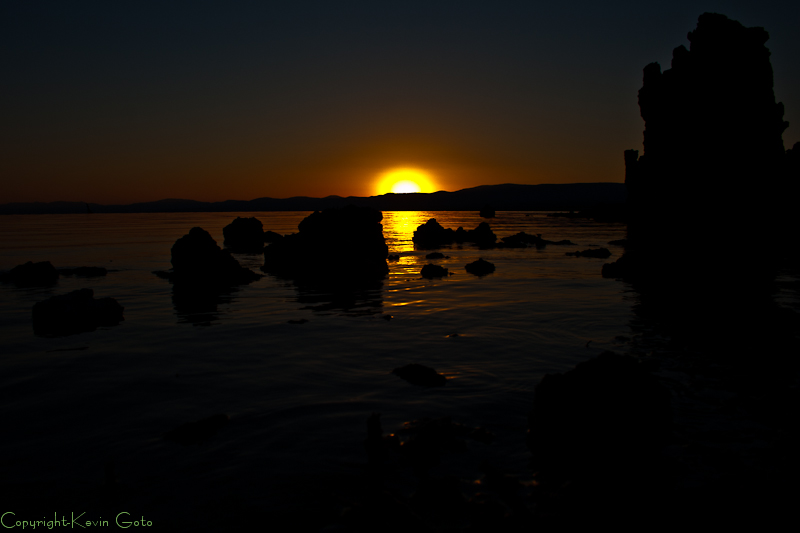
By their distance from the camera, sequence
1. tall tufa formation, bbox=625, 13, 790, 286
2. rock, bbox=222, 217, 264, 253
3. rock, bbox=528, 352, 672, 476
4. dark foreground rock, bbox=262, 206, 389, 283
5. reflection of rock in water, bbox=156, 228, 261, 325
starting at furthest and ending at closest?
rock, bbox=222, 217, 264, 253 → tall tufa formation, bbox=625, 13, 790, 286 → dark foreground rock, bbox=262, 206, 389, 283 → reflection of rock in water, bbox=156, 228, 261, 325 → rock, bbox=528, 352, 672, 476

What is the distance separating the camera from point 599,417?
8242 mm

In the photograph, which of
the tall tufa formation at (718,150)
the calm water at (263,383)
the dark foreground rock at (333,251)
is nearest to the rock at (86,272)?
the calm water at (263,383)

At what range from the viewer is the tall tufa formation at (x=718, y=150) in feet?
141

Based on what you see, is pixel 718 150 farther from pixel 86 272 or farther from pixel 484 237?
pixel 86 272

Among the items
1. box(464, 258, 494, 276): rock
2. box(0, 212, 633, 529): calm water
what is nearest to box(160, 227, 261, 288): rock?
box(0, 212, 633, 529): calm water

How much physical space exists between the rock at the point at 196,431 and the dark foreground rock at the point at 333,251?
25288 millimetres

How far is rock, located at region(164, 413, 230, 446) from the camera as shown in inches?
365

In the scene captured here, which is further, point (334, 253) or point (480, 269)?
point (334, 253)

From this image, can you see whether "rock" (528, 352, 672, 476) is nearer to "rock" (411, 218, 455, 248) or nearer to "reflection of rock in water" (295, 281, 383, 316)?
"reflection of rock in water" (295, 281, 383, 316)

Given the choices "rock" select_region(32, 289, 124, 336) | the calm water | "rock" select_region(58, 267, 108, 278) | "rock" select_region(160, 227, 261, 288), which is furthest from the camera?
"rock" select_region(58, 267, 108, 278)

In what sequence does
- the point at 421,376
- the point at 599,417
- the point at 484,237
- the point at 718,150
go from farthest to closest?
the point at 484,237, the point at 718,150, the point at 421,376, the point at 599,417

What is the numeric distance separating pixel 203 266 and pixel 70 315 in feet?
41.7

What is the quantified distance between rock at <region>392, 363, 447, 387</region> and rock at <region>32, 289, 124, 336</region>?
13439 millimetres

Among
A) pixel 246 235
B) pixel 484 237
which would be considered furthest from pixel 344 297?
pixel 246 235
